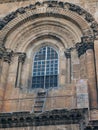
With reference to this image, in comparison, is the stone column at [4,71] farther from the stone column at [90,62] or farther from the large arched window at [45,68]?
the stone column at [90,62]

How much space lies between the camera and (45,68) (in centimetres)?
1948

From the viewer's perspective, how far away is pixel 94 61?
17797 millimetres

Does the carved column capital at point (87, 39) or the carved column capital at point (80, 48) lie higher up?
the carved column capital at point (87, 39)

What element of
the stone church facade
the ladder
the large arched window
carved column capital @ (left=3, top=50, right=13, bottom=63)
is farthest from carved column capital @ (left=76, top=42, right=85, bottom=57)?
carved column capital @ (left=3, top=50, right=13, bottom=63)

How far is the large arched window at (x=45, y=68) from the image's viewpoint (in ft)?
61.1

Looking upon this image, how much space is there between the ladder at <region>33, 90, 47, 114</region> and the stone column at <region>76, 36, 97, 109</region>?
8.02 ft

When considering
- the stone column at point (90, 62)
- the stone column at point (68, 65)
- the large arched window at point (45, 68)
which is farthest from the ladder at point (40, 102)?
the stone column at point (90, 62)

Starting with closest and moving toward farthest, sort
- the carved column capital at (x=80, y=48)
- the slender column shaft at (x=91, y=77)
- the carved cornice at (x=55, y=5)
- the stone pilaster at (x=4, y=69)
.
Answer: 1. the slender column shaft at (x=91, y=77)
2. the stone pilaster at (x=4, y=69)
3. the carved column capital at (x=80, y=48)
4. the carved cornice at (x=55, y=5)

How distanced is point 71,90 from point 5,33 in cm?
624

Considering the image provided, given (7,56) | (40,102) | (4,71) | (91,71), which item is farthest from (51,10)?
(40,102)

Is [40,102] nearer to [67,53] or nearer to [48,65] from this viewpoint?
[48,65]

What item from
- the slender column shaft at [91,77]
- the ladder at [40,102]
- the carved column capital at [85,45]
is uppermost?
the carved column capital at [85,45]

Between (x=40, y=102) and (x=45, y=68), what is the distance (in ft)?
11.7

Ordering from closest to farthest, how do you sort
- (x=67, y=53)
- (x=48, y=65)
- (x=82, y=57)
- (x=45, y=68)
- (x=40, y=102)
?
(x=40, y=102) < (x=82, y=57) < (x=67, y=53) < (x=45, y=68) < (x=48, y=65)
